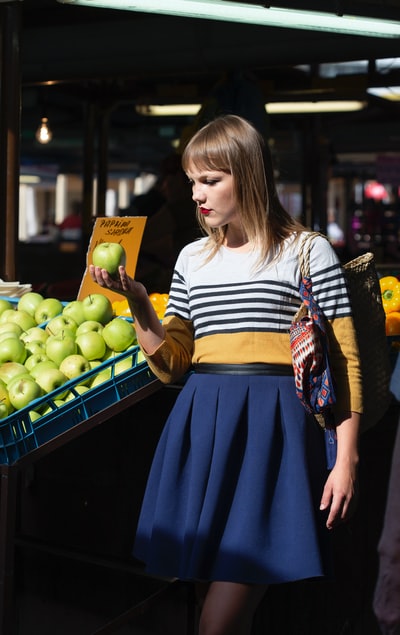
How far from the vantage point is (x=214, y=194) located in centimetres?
250

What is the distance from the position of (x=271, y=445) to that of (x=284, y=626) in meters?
1.02

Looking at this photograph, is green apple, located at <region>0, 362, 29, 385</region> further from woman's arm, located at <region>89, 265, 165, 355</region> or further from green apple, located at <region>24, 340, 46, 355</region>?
woman's arm, located at <region>89, 265, 165, 355</region>

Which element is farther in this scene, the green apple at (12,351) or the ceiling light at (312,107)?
the ceiling light at (312,107)

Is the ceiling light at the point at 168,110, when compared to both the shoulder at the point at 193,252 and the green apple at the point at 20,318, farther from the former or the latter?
the shoulder at the point at 193,252

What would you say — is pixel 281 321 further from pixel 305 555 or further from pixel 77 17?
pixel 77 17

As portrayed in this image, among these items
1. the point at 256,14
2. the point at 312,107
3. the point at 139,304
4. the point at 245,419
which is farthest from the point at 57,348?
the point at 312,107

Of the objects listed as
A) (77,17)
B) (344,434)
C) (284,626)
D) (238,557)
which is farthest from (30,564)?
(77,17)

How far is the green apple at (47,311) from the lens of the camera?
3469 mm

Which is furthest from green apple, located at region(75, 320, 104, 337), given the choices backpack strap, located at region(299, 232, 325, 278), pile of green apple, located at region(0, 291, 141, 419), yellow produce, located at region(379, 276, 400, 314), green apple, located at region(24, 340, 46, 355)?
yellow produce, located at region(379, 276, 400, 314)

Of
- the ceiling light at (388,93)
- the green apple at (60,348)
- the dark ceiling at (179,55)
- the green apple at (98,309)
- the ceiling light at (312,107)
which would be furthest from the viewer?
the ceiling light at (388,93)

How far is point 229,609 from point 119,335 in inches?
38.8

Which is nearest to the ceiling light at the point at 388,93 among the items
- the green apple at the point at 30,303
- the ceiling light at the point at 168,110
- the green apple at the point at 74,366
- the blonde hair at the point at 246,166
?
the ceiling light at the point at 168,110

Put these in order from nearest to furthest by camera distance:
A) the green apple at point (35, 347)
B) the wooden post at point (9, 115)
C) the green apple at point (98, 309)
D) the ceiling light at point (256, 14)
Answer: the green apple at point (35, 347), the green apple at point (98, 309), the ceiling light at point (256, 14), the wooden post at point (9, 115)

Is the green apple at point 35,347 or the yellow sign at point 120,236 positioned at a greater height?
the yellow sign at point 120,236
